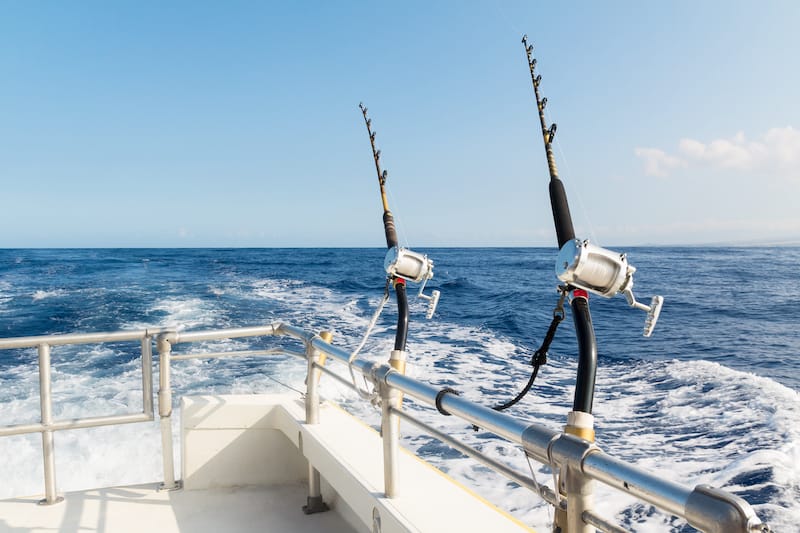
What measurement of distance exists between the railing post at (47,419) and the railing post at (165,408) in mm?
466

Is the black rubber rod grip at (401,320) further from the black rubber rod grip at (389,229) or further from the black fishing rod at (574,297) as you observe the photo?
the black fishing rod at (574,297)

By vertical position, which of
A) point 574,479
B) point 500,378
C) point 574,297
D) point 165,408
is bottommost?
point 500,378

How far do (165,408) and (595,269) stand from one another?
7.40 feet

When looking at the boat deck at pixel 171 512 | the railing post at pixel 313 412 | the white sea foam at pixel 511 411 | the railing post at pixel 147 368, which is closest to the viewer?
the boat deck at pixel 171 512

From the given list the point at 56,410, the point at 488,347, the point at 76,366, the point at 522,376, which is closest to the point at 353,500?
the point at 56,410

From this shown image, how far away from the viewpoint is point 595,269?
5.01ft

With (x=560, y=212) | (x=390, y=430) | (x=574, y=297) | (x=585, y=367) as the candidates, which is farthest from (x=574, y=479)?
(x=560, y=212)

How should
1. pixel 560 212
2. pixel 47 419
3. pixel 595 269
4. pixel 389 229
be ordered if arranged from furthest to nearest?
pixel 389 229
pixel 47 419
pixel 560 212
pixel 595 269

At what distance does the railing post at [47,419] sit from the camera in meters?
2.52

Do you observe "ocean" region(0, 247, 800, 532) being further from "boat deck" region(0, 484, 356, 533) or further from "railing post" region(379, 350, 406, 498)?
"railing post" region(379, 350, 406, 498)

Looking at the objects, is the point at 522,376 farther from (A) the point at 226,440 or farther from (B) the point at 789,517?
(A) the point at 226,440

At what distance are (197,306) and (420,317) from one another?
5.48 metres

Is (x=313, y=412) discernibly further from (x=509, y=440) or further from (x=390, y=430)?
(x=509, y=440)

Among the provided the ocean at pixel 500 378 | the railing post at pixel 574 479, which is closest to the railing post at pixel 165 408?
the ocean at pixel 500 378
